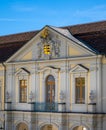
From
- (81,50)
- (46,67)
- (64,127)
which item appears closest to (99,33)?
(81,50)

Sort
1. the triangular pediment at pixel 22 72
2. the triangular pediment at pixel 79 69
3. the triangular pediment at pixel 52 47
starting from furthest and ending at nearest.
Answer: the triangular pediment at pixel 22 72
the triangular pediment at pixel 52 47
the triangular pediment at pixel 79 69

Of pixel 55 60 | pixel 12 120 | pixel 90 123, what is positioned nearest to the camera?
pixel 90 123

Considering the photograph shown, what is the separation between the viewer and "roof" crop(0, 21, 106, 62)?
30.8 metres

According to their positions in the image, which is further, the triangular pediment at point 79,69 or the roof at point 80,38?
the roof at point 80,38

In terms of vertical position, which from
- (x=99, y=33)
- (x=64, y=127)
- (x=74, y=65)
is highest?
(x=99, y=33)

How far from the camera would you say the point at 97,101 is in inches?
1173

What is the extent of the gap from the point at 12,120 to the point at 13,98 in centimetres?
174

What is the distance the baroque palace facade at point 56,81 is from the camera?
A: 30.0 meters

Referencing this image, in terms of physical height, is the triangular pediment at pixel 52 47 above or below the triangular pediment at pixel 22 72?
above

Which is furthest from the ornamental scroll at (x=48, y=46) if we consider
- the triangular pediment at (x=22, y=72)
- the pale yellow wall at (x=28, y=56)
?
the triangular pediment at (x=22, y=72)

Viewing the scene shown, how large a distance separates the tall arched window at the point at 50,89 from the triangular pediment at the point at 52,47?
60.8 inches

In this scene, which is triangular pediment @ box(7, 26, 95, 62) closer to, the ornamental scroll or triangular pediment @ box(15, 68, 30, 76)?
the ornamental scroll

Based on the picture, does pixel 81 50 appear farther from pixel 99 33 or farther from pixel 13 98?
pixel 13 98

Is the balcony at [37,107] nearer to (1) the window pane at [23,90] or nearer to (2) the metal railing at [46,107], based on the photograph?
(2) the metal railing at [46,107]
